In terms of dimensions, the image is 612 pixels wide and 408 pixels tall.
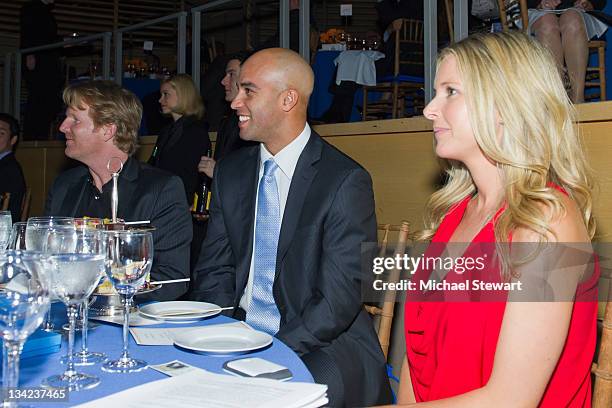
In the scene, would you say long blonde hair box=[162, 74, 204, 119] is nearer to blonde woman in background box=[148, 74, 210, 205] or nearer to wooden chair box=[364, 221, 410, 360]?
blonde woman in background box=[148, 74, 210, 205]

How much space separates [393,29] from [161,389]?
517cm

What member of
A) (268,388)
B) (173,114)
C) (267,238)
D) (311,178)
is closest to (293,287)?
(267,238)

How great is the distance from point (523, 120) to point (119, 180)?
166 cm

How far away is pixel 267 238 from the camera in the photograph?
2215 millimetres

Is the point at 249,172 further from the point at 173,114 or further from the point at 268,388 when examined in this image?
the point at 173,114

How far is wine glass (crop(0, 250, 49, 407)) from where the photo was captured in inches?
33.6

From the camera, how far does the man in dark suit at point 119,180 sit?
2.49m

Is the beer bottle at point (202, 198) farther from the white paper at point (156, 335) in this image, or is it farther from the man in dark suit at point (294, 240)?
the white paper at point (156, 335)

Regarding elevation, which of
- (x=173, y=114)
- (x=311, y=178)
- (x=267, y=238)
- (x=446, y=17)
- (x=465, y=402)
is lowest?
(x=465, y=402)

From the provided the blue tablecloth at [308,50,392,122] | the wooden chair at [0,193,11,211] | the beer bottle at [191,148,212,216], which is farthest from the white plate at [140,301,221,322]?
the blue tablecloth at [308,50,392,122]

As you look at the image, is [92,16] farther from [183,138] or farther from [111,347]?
[111,347]

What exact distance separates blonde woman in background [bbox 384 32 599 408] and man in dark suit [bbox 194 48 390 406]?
0.44 m

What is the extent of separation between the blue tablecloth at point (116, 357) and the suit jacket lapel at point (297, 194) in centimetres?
78

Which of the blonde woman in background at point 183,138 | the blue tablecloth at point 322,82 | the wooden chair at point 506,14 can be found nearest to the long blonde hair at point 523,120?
the wooden chair at point 506,14
